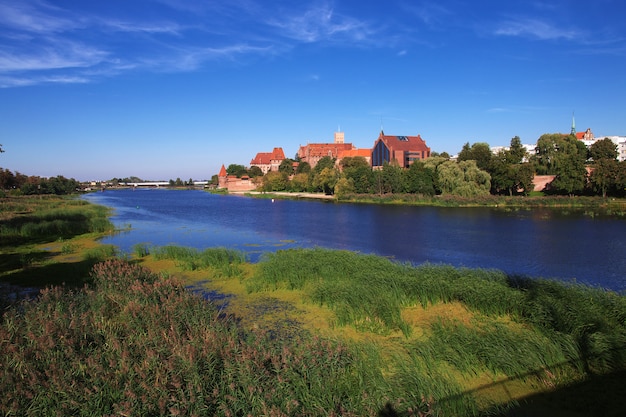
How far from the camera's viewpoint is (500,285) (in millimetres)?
10641

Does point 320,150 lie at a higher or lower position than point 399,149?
higher

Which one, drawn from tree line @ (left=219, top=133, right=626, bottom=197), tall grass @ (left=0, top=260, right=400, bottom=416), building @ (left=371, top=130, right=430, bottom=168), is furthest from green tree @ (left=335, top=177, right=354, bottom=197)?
tall grass @ (left=0, top=260, right=400, bottom=416)

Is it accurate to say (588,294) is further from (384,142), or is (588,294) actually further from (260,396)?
(384,142)

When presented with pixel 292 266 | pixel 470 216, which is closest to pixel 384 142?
pixel 470 216

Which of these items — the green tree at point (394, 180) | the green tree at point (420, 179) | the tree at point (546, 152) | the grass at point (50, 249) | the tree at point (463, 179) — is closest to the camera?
the grass at point (50, 249)

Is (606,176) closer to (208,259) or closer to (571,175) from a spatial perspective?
(571,175)

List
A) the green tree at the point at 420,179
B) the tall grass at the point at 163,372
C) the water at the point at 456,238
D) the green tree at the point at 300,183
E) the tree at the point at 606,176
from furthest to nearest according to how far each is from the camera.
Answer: the green tree at the point at 300,183, the green tree at the point at 420,179, the tree at the point at 606,176, the water at the point at 456,238, the tall grass at the point at 163,372

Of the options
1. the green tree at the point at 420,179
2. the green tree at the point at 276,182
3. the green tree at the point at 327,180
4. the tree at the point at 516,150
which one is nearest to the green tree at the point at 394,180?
the green tree at the point at 420,179

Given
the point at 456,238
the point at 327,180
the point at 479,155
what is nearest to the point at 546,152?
the point at 479,155

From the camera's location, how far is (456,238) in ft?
87.7

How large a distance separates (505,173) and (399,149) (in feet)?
112

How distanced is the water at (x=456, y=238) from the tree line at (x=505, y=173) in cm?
1476

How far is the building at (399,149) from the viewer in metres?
87.9

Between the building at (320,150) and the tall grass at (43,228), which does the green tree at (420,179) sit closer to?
the tall grass at (43,228)
